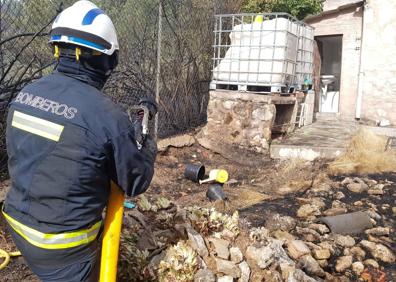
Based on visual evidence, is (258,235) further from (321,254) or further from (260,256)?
(321,254)

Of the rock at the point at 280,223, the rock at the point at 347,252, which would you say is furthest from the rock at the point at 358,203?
the rock at the point at 347,252

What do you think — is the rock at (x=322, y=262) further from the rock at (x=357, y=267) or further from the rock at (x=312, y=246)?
the rock at (x=357, y=267)

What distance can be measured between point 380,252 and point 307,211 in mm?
985

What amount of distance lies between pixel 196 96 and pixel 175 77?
36.5 inches

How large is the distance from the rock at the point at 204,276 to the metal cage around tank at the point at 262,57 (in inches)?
191

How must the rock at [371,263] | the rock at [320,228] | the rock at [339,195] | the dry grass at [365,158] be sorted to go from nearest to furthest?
the rock at [371,263] < the rock at [320,228] < the rock at [339,195] < the dry grass at [365,158]

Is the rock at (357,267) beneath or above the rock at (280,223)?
beneath

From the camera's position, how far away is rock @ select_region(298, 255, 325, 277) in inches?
144

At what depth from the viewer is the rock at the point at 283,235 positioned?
4163 millimetres

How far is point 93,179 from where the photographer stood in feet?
6.26

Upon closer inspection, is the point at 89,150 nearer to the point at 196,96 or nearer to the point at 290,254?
the point at 290,254

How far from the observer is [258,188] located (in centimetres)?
607

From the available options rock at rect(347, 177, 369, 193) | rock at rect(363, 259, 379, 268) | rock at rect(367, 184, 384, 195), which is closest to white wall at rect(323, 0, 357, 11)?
rock at rect(347, 177, 369, 193)

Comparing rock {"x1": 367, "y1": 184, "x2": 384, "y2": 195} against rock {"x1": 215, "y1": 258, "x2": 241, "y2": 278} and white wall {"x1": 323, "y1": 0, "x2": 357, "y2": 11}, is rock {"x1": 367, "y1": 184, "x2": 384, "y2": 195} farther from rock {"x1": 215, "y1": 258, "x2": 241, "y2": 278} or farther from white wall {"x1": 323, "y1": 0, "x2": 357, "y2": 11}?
white wall {"x1": 323, "y1": 0, "x2": 357, "y2": 11}
